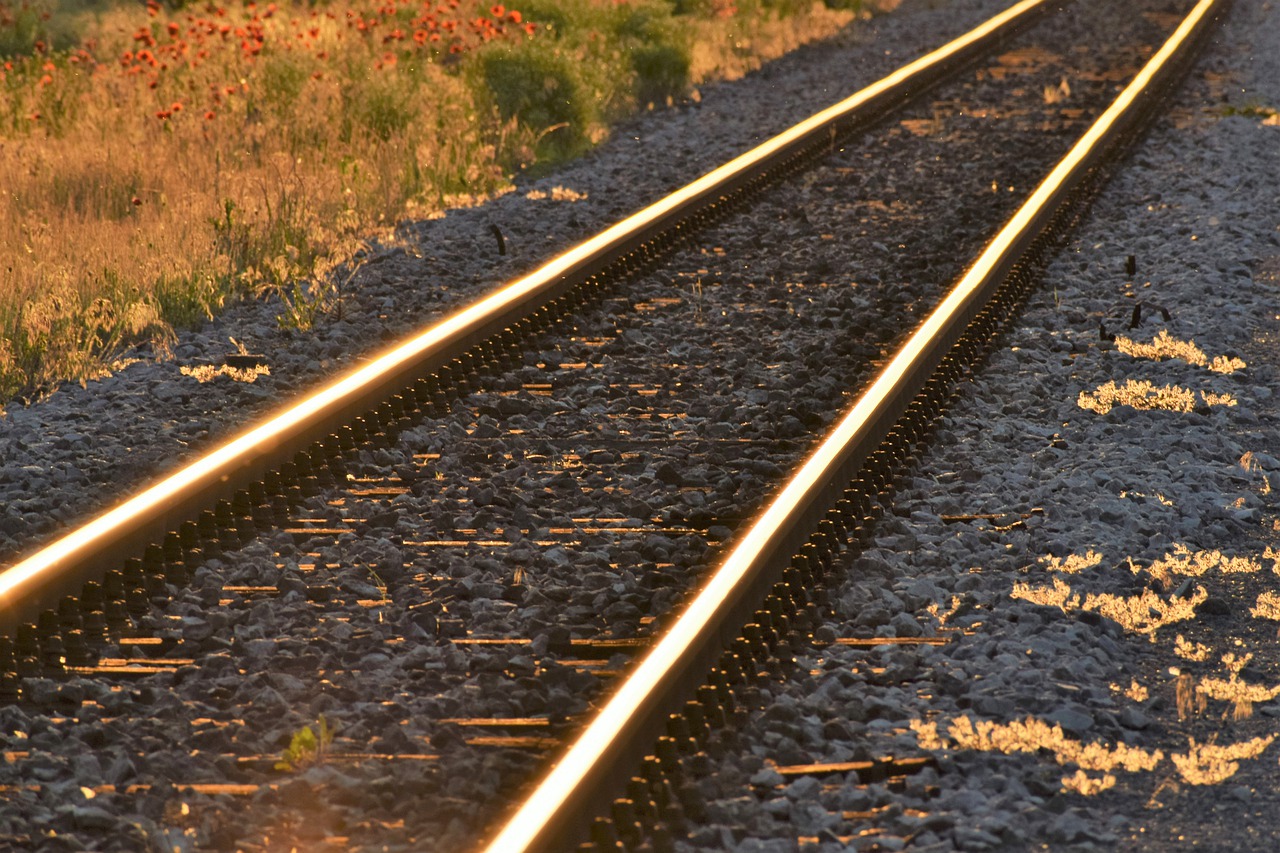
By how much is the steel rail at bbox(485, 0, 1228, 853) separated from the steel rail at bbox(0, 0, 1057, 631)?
1.78 meters

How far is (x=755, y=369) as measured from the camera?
7.18 m

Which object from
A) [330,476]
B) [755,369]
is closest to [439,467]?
[330,476]

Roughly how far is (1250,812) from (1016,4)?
19.3 m

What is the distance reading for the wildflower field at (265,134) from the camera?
8383 mm

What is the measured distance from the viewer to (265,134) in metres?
12.1

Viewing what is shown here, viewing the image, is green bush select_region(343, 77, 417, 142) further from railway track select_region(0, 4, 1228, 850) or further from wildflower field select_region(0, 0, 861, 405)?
railway track select_region(0, 4, 1228, 850)

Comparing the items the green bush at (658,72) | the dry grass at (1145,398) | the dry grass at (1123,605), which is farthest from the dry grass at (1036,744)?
A: the green bush at (658,72)

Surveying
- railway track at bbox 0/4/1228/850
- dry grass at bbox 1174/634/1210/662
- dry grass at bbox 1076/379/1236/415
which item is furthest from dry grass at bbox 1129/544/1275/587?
dry grass at bbox 1076/379/1236/415

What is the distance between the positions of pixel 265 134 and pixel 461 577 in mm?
7952

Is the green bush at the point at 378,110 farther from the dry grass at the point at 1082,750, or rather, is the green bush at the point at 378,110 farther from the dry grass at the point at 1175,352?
the dry grass at the point at 1082,750

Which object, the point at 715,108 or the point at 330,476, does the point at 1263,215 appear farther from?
the point at 330,476

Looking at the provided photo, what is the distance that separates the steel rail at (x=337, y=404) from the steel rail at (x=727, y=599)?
1.78 meters

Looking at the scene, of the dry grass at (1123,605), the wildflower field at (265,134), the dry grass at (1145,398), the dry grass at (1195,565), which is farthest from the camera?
the wildflower field at (265,134)

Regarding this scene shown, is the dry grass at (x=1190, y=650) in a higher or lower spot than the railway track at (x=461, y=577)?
lower
